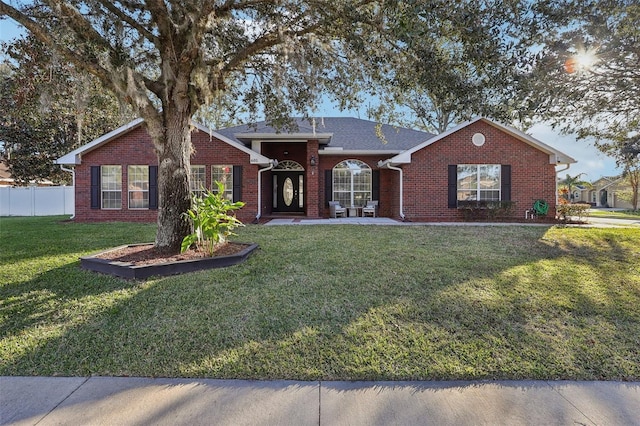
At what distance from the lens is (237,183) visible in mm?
13609

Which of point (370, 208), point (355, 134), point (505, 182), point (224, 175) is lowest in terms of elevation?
point (370, 208)

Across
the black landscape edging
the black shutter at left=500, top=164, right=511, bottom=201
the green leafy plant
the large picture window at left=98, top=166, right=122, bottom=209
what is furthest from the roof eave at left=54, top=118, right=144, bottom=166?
the black shutter at left=500, top=164, right=511, bottom=201

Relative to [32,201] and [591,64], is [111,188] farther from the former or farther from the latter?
[591,64]

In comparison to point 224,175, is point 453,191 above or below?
below

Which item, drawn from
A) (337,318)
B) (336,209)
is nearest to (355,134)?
(336,209)

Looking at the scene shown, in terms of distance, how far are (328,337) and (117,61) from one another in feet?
21.4

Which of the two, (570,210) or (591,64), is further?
(570,210)

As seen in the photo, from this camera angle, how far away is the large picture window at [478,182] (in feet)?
43.9

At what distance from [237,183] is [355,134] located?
6.66m

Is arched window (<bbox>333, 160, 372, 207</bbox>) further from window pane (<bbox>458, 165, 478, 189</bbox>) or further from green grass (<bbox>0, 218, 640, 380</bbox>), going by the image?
green grass (<bbox>0, 218, 640, 380</bbox>)

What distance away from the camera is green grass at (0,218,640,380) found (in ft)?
10.3

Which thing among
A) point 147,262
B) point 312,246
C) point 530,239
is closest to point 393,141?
point 530,239

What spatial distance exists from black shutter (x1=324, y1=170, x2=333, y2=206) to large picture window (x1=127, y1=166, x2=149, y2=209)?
23.8 feet

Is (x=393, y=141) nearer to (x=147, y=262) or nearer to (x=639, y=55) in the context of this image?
(x=639, y=55)
